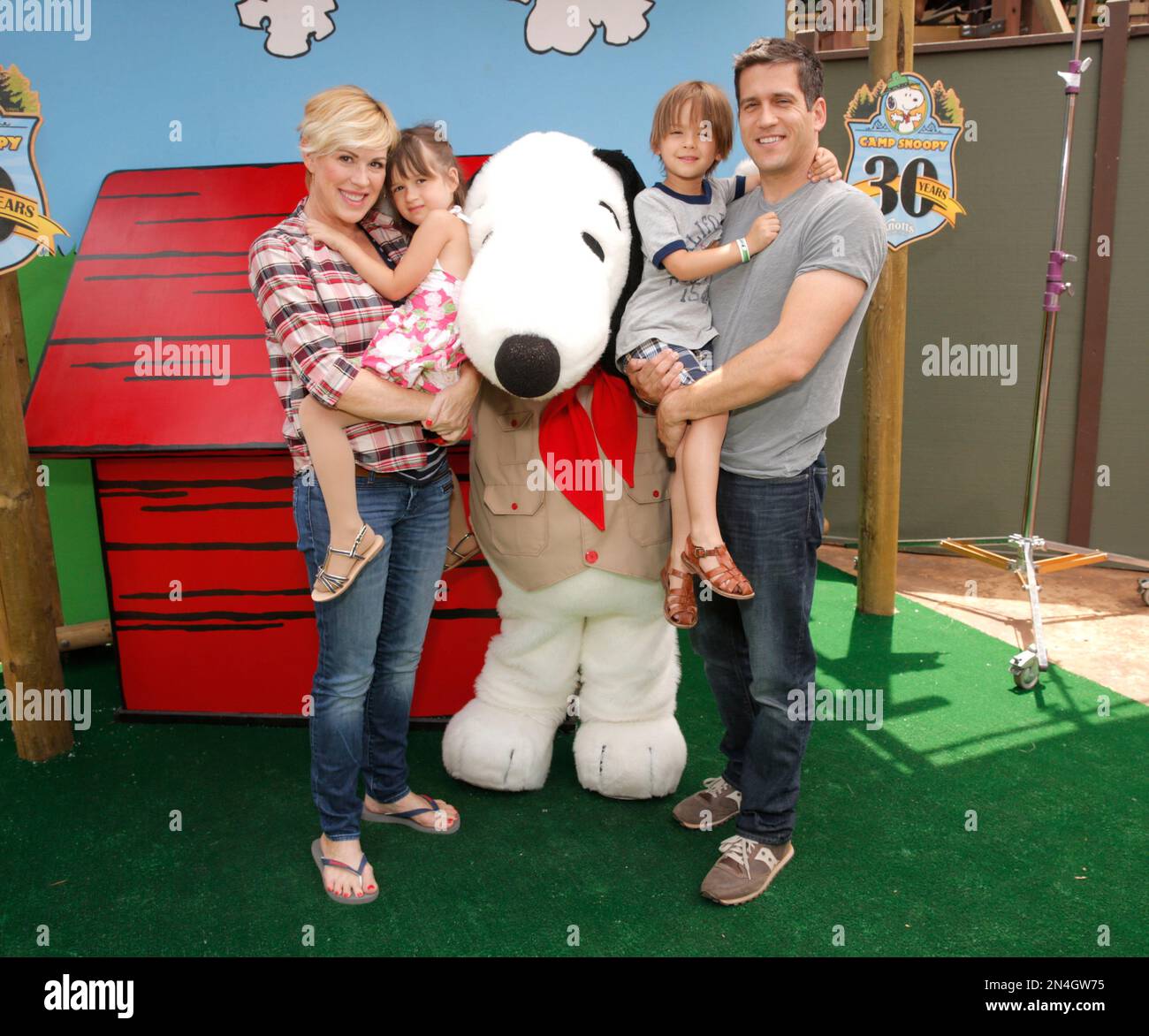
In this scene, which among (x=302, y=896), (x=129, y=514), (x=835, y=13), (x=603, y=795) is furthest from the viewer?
(x=835, y=13)

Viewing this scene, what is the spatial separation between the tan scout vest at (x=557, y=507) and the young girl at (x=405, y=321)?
1.08ft

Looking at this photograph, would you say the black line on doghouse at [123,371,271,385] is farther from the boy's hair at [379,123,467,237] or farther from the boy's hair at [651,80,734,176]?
the boy's hair at [651,80,734,176]

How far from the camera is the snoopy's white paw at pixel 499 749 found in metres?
2.89

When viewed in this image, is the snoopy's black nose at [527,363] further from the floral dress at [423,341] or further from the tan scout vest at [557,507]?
the tan scout vest at [557,507]

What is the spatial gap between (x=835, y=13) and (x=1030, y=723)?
3.48 m

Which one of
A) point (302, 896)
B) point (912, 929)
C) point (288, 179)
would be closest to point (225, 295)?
point (288, 179)

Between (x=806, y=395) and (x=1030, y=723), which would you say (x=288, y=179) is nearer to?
(x=806, y=395)

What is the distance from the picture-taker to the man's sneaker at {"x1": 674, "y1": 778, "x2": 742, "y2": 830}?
2779mm

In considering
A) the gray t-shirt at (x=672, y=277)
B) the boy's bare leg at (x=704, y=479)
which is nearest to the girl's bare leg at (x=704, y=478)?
the boy's bare leg at (x=704, y=479)

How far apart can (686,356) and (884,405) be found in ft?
7.92

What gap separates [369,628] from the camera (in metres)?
2.35

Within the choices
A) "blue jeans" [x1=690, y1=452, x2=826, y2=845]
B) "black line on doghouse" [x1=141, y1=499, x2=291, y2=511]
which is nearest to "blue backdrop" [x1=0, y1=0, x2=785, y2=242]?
"black line on doghouse" [x1=141, y1=499, x2=291, y2=511]

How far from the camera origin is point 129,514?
3.32 m

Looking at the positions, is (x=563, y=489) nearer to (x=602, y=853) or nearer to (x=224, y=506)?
(x=602, y=853)
